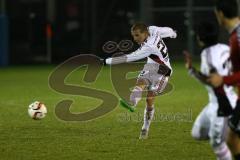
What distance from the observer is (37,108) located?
1155 centimetres

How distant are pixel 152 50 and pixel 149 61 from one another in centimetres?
52

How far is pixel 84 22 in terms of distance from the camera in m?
30.0

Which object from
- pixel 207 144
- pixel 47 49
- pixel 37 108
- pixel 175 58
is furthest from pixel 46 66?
pixel 207 144

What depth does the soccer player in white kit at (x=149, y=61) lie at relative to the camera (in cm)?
1007

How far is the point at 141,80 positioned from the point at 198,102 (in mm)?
4628

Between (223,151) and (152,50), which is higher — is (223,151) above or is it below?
above

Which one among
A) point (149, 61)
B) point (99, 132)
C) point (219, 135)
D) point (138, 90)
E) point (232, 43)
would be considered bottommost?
point (99, 132)

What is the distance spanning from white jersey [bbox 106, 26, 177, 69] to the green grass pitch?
1.18 metres

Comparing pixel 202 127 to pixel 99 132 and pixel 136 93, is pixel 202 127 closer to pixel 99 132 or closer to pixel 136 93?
pixel 136 93

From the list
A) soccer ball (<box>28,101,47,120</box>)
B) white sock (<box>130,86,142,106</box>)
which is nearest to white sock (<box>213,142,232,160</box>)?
white sock (<box>130,86,142,106</box>)

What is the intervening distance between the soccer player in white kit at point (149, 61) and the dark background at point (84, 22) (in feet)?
59.4

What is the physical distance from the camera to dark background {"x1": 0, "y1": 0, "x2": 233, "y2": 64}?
29.1m

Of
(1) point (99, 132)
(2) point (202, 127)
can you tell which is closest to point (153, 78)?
(1) point (99, 132)

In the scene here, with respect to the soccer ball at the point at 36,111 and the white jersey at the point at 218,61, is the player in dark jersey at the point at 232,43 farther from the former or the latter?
the soccer ball at the point at 36,111
